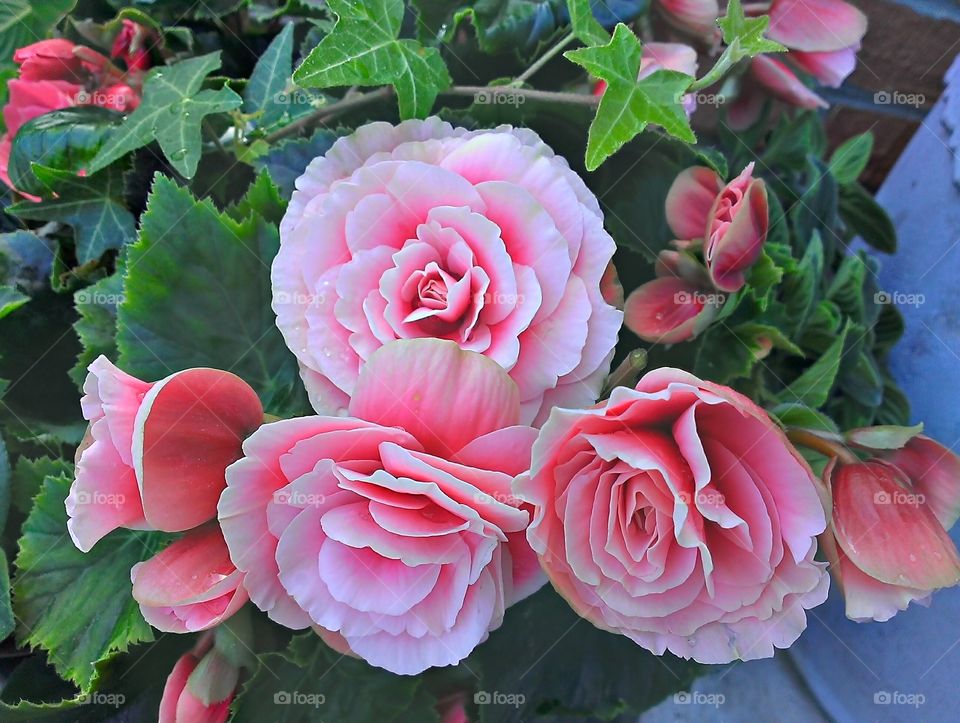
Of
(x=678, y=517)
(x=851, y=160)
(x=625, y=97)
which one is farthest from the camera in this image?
(x=851, y=160)

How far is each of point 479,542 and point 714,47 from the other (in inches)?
18.4

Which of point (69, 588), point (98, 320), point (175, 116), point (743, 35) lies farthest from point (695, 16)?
point (69, 588)

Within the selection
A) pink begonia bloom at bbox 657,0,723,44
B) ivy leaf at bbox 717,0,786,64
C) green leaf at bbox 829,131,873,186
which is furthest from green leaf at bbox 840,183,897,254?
ivy leaf at bbox 717,0,786,64

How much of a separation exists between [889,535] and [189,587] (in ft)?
1.11

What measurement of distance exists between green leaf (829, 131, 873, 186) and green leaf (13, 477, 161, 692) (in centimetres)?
68

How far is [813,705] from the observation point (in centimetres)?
70

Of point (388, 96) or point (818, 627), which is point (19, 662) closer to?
point (388, 96)

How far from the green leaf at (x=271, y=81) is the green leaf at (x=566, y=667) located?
1.31ft

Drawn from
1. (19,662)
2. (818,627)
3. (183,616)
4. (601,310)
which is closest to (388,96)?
(601,310)

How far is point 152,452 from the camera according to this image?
33cm

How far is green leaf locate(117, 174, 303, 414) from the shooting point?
45 cm

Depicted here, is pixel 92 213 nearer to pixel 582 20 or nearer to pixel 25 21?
pixel 25 21

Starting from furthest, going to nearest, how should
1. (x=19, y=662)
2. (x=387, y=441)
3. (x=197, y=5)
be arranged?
(x=197, y=5)
(x=19, y=662)
(x=387, y=441)

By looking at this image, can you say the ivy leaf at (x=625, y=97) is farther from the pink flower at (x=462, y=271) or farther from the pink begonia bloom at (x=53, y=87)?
the pink begonia bloom at (x=53, y=87)
